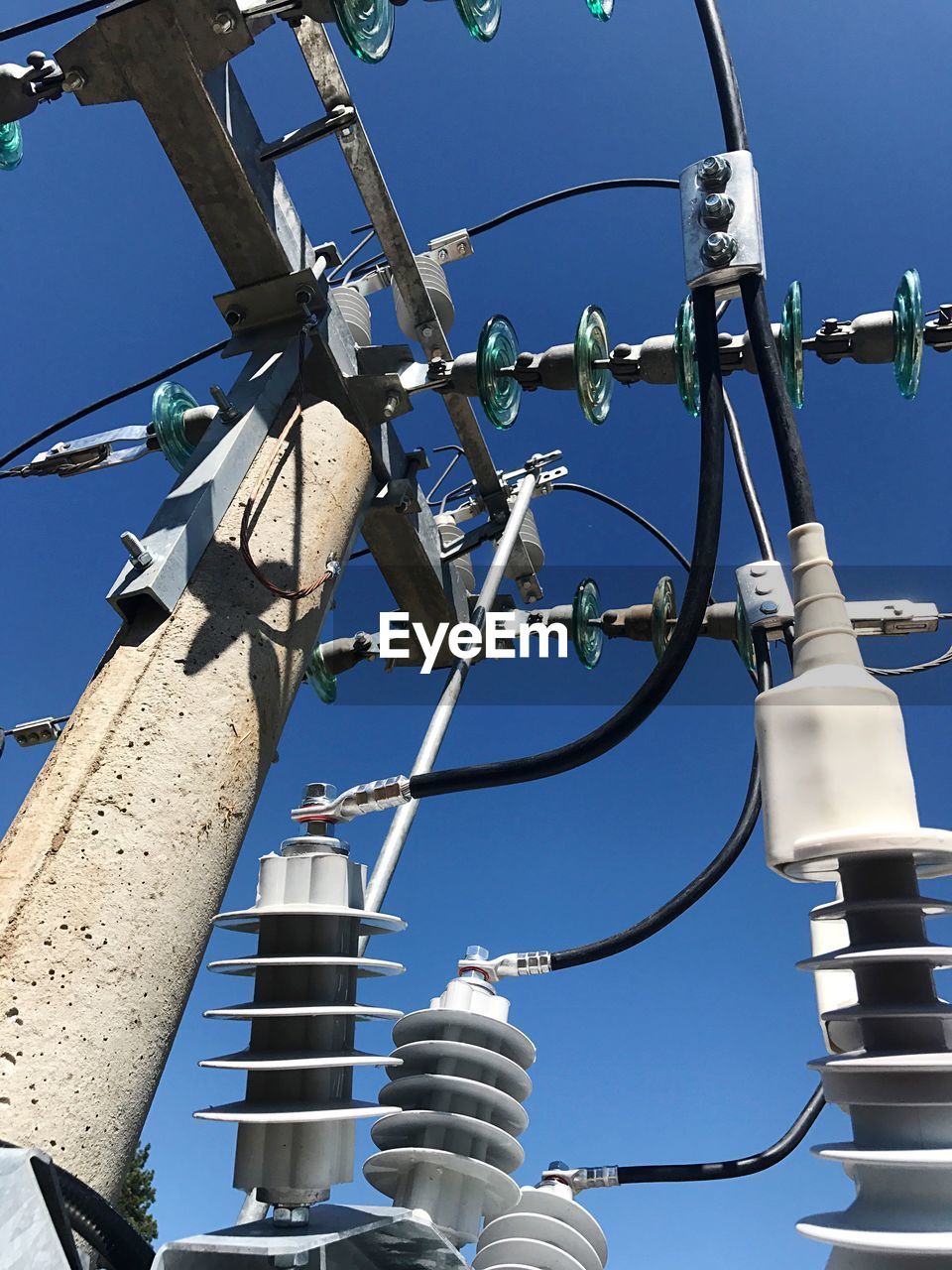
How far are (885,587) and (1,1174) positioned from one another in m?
1.85

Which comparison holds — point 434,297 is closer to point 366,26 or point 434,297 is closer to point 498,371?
point 498,371

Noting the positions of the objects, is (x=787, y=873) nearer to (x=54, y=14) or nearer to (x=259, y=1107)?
(x=259, y=1107)

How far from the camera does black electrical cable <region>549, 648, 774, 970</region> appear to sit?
59.1 inches

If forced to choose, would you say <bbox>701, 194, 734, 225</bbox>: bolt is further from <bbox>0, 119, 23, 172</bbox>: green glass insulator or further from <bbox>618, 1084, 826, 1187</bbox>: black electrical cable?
<bbox>0, 119, 23, 172</bbox>: green glass insulator

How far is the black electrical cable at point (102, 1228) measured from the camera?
0.73 metres

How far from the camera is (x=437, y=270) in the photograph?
4.12 meters

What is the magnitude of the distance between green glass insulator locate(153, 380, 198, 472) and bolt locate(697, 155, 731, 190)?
2923 millimetres

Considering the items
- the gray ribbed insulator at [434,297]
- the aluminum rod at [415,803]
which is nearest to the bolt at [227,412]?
the aluminum rod at [415,803]

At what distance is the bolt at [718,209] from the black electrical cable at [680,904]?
79 centimetres

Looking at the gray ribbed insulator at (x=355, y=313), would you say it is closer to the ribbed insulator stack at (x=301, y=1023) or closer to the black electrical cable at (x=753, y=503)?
the black electrical cable at (x=753, y=503)

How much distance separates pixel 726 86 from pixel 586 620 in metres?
2.97

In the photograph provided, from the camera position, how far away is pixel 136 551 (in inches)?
83.5

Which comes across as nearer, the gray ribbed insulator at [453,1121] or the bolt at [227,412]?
the gray ribbed insulator at [453,1121]

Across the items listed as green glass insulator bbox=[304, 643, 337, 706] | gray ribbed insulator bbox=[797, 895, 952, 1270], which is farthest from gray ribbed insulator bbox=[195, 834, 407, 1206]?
green glass insulator bbox=[304, 643, 337, 706]
